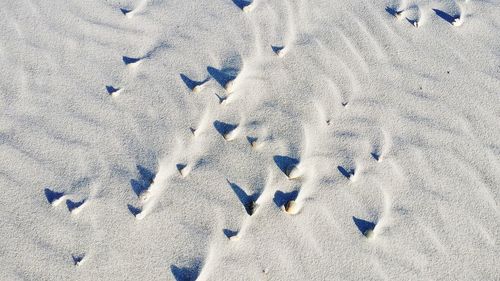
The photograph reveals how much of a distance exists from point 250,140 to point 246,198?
0.38 meters

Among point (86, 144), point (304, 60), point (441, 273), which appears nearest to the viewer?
point (441, 273)

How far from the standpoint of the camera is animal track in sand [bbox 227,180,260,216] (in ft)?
9.17

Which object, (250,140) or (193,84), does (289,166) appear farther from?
(193,84)

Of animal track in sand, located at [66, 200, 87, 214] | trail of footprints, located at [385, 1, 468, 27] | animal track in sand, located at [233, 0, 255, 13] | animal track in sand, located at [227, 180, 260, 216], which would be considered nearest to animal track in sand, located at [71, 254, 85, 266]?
animal track in sand, located at [66, 200, 87, 214]

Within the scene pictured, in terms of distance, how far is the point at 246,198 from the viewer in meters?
2.83

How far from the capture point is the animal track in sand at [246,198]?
279cm

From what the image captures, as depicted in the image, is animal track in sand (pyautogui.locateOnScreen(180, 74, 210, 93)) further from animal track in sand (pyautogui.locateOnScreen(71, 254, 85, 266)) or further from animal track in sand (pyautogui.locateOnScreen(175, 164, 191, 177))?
animal track in sand (pyautogui.locateOnScreen(71, 254, 85, 266))

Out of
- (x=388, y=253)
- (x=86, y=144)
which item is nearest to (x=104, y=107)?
(x=86, y=144)

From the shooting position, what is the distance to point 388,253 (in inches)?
108

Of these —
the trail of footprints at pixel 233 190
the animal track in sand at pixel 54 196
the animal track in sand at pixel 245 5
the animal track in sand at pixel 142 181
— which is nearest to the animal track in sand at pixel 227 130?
the trail of footprints at pixel 233 190

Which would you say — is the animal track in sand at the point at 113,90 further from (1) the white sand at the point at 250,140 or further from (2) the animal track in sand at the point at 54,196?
(2) the animal track in sand at the point at 54,196

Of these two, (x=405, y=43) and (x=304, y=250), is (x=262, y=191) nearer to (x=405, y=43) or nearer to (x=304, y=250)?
(x=304, y=250)

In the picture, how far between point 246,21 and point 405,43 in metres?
1.12

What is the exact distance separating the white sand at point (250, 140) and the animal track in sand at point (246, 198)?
0.5 inches
